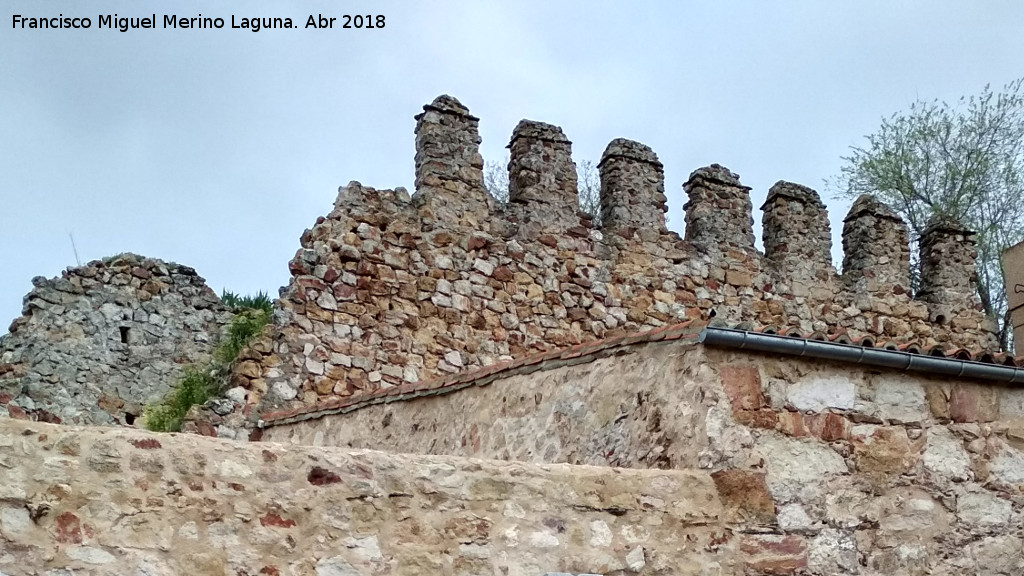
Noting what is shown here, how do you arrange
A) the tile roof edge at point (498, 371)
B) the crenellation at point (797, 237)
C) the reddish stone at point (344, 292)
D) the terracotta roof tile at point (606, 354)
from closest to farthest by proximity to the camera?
the terracotta roof tile at point (606, 354), the tile roof edge at point (498, 371), the reddish stone at point (344, 292), the crenellation at point (797, 237)

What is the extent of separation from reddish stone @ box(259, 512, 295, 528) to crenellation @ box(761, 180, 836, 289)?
8.82m

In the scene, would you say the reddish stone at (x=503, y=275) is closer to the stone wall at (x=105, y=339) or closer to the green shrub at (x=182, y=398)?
the stone wall at (x=105, y=339)

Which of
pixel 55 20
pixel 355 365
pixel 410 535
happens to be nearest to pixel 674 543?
pixel 410 535

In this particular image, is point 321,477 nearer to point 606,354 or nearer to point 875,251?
point 606,354

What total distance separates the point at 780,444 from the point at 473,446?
6.98ft

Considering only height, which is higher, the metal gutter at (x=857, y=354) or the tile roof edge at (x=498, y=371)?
the tile roof edge at (x=498, y=371)

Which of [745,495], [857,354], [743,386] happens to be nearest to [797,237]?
[857,354]

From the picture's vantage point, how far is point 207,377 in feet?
33.6

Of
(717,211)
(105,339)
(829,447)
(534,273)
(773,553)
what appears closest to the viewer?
(773,553)

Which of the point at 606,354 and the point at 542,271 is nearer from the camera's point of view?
the point at 606,354

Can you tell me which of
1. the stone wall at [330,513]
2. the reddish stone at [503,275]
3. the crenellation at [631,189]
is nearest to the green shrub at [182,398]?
the reddish stone at [503,275]

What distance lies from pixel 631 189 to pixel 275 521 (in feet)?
25.8

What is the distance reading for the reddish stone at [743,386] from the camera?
19.2 feet

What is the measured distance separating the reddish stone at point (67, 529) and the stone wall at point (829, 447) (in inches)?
110
